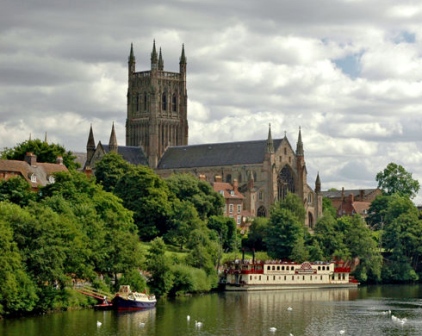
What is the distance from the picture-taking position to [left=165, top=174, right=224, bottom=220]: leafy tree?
160625 mm

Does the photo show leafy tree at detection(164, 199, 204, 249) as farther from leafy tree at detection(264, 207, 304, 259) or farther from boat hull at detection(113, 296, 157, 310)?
boat hull at detection(113, 296, 157, 310)

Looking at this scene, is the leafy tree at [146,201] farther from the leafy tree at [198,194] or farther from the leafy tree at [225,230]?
the leafy tree at [198,194]

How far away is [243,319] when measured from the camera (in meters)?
101

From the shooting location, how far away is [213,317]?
331ft

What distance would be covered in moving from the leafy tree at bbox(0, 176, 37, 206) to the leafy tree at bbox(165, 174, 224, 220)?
35.2 metres

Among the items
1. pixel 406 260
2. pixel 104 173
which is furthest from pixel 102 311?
pixel 406 260

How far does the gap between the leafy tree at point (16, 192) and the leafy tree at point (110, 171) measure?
30.3m

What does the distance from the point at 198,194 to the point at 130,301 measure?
58.7 metres

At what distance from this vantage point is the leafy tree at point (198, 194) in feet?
527

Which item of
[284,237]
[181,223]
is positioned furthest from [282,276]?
[181,223]

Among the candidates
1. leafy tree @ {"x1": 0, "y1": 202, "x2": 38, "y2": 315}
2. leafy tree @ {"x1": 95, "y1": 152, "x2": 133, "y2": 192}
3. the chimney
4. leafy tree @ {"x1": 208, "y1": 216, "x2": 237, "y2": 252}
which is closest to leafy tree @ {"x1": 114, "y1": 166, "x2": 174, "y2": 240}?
leafy tree @ {"x1": 95, "y1": 152, "x2": 133, "y2": 192}

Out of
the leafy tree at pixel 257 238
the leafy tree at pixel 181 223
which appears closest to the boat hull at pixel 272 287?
the leafy tree at pixel 181 223

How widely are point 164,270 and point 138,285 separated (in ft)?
28.1

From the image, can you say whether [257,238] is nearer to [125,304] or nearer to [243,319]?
[125,304]
